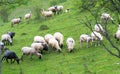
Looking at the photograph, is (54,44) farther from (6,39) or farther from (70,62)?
(6,39)

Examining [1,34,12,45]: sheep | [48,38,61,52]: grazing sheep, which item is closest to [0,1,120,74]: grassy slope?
[48,38,61,52]: grazing sheep

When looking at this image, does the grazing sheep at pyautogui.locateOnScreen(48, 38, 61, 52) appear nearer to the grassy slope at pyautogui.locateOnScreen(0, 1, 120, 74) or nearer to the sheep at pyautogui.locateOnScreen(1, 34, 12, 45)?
the grassy slope at pyautogui.locateOnScreen(0, 1, 120, 74)

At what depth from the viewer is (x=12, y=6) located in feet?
79.7

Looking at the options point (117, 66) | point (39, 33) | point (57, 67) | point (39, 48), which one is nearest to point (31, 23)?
point (39, 33)

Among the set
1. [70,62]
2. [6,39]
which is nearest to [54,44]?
[70,62]

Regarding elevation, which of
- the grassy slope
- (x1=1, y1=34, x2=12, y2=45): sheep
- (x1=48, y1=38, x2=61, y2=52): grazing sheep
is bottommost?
the grassy slope

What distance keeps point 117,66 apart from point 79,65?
9.38 ft

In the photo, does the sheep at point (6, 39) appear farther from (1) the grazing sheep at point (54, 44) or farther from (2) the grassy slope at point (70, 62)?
(1) the grazing sheep at point (54, 44)

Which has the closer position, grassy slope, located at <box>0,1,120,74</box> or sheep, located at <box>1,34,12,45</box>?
grassy slope, located at <box>0,1,120,74</box>

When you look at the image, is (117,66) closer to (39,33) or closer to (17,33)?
(39,33)

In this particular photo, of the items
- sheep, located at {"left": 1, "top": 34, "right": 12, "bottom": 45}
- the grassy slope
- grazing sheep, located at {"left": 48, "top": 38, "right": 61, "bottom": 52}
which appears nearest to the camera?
the grassy slope

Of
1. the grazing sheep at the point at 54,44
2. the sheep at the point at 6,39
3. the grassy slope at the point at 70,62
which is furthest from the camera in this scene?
the sheep at the point at 6,39

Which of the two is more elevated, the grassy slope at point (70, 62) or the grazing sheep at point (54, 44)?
the grazing sheep at point (54, 44)

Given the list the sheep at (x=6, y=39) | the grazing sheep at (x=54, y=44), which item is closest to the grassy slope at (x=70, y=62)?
the grazing sheep at (x=54, y=44)
